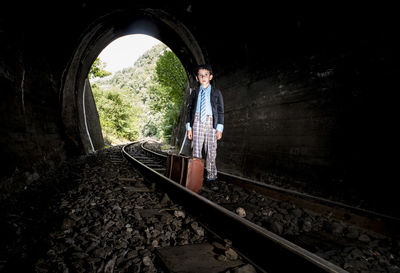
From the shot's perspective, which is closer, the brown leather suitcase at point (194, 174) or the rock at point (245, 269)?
the rock at point (245, 269)

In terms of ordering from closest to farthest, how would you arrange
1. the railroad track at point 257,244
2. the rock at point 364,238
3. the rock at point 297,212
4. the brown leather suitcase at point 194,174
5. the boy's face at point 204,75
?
the railroad track at point 257,244, the rock at point 364,238, the rock at point 297,212, the brown leather suitcase at point 194,174, the boy's face at point 204,75

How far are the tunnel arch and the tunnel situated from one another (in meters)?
0.08

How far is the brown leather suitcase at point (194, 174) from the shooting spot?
10.7 ft

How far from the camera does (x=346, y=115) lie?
117 inches

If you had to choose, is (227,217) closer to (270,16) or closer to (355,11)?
(355,11)

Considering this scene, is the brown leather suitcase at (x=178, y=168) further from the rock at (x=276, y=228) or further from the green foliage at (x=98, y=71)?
the green foliage at (x=98, y=71)

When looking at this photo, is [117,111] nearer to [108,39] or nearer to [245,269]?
[108,39]

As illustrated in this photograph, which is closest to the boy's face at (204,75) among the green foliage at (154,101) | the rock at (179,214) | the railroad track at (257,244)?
the railroad track at (257,244)

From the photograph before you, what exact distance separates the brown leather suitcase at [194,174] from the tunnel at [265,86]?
5.10ft

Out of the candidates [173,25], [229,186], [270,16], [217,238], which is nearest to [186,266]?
[217,238]

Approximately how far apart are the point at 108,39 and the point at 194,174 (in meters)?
7.18

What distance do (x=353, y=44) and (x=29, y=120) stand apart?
5567 millimetres

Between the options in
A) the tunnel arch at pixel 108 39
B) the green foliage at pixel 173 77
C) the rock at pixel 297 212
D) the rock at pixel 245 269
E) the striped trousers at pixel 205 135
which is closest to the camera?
the rock at pixel 245 269

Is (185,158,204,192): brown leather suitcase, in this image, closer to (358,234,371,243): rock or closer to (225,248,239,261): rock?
(225,248,239,261): rock
